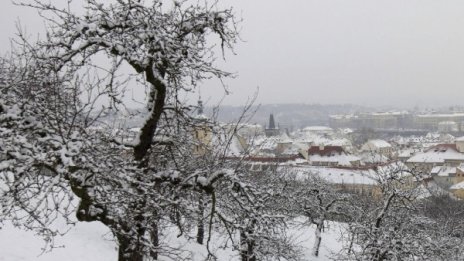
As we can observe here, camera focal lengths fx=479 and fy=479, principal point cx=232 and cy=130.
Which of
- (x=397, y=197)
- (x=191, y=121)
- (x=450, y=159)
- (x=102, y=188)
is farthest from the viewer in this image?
(x=450, y=159)

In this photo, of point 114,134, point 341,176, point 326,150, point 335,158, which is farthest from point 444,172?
point 114,134

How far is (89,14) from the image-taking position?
6.35 metres

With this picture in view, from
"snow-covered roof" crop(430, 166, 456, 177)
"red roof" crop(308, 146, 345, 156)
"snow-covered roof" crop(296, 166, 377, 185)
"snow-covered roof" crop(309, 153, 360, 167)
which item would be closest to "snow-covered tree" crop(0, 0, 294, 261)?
"snow-covered roof" crop(296, 166, 377, 185)

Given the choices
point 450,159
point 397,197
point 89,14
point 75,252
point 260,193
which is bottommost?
point 450,159

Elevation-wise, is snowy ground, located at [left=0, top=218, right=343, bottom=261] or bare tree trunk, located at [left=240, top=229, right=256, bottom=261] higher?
bare tree trunk, located at [left=240, top=229, right=256, bottom=261]

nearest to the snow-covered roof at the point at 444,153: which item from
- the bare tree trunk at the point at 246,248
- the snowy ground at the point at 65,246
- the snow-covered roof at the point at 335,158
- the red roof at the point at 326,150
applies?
the snow-covered roof at the point at 335,158

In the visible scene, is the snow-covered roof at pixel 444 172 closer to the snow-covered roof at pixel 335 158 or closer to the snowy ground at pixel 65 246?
the snow-covered roof at pixel 335 158

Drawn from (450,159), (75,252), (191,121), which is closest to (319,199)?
(75,252)

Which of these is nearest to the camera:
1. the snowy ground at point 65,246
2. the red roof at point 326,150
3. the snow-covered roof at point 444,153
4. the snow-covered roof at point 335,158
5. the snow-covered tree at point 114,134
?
the snow-covered tree at point 114,134

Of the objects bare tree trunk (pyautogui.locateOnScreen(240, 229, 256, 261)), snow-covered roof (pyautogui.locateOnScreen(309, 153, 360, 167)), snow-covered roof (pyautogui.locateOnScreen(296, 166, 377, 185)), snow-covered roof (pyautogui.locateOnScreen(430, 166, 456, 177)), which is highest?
bare tree trunk (pyautogui.locateOnScreen(240, 229, 256, 261))

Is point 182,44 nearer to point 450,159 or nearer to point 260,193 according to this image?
point 260,193

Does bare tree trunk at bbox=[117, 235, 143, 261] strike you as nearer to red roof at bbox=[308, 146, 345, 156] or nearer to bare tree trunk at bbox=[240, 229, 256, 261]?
bare tree trunk at bbox=[240, 229, 256, 261]

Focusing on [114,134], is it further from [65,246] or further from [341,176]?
[341,176]

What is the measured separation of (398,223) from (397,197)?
78 centimetres
